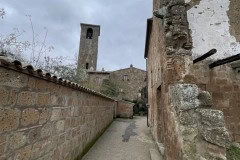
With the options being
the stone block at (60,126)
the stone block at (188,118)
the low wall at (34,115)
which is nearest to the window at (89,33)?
the low wall at (34,115)

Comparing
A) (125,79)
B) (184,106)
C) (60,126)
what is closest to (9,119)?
(60,126)

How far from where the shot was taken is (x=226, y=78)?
4.21 meters

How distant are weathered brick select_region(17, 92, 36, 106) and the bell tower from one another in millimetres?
28246

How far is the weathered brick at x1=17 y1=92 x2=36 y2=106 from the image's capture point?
211cm

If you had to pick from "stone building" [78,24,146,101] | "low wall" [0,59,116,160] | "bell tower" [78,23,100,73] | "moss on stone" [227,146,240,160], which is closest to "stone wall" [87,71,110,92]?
"stone building" [78,24,146,101]

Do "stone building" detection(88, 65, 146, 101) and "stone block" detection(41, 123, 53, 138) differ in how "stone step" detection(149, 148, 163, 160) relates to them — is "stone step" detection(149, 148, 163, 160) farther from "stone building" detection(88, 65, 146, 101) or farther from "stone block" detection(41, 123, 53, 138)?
"stone building" detection(88, 65, 146, 101)

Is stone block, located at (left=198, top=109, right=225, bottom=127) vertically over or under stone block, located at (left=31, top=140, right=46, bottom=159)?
over

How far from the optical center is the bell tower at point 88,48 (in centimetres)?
3056

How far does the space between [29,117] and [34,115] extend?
114mm

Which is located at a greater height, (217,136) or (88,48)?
(88,48)

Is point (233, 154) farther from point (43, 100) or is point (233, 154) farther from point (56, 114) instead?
point (43, 100)

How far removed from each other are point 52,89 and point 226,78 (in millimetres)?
4105

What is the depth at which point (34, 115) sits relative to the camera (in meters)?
2.40

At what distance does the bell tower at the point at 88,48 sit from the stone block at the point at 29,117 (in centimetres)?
2818
